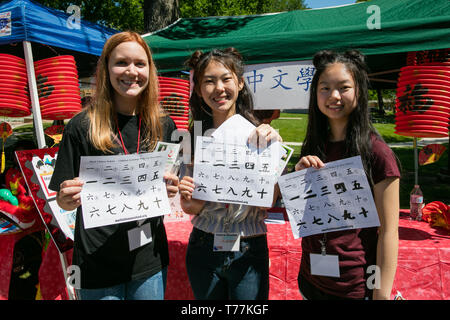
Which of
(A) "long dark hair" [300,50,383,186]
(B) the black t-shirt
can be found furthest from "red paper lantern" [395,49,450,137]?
(B) the black t-shirt

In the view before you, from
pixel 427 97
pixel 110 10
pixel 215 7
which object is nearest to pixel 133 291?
pixel 427 97

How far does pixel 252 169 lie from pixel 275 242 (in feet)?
3.80

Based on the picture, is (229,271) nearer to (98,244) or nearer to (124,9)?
(98,244)

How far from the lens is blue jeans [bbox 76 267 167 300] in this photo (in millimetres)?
1343

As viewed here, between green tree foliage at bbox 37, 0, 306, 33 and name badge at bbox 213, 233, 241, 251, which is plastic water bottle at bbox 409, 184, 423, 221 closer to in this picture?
name badge at bbox 213, 233, 241, 251

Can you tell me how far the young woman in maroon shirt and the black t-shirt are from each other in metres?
0.77

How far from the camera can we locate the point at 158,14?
482 centimetres

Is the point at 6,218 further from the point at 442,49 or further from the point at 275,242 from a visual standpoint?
the point at 442,49

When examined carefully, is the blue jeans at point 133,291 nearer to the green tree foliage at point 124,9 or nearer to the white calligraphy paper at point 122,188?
the white calligraphy paper at point 122,188

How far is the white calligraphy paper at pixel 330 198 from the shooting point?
128 cm

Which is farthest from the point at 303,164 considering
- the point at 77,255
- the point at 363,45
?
the point at 363,45

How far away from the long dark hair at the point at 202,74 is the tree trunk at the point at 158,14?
11.8ft

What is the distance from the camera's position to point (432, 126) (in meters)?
2.22
